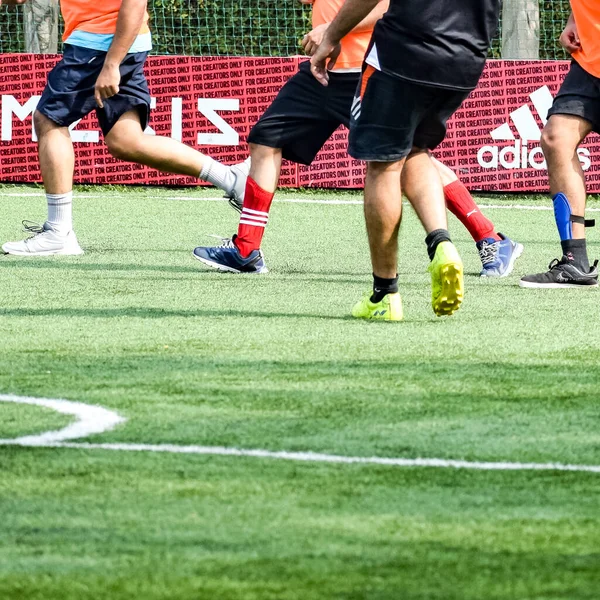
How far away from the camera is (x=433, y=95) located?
6328 millimetres

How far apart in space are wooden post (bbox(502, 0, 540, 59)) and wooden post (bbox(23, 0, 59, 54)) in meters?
4.67

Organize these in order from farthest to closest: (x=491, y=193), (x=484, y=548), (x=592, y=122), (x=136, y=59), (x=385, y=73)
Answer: (x=491, y=193) < (x=136, y=59) < (x=592, y=122) < (x=385, y=73) < (x=484, y=548)

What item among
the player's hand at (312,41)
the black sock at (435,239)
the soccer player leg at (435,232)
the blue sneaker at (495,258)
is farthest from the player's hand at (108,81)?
the black sock at (435,239)

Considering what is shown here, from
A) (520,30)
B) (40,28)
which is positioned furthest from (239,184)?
(40,28)

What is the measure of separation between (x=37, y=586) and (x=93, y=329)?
3.24 meters

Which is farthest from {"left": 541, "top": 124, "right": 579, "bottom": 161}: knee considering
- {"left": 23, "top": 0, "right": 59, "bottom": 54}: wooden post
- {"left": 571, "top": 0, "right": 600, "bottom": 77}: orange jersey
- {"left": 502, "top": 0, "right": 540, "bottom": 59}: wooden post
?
{"left": 23, "top": 0, "right": 59, "bottom": 54}: wooden post

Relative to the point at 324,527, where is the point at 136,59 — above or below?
above

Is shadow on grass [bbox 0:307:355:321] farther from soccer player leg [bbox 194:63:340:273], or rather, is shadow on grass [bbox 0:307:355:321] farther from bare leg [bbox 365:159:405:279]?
soccer player leg [bbox 194:63:340:273]

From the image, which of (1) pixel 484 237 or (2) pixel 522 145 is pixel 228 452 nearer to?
(1) pixel 484 237

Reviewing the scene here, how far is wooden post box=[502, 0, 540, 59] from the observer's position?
51.7 feet

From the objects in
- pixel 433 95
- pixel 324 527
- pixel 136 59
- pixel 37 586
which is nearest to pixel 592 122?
pixel 433 95

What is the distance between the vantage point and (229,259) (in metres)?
8.13

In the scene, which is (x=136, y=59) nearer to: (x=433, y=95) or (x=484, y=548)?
(x=433, y=95)

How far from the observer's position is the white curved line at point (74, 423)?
13.3 feet
